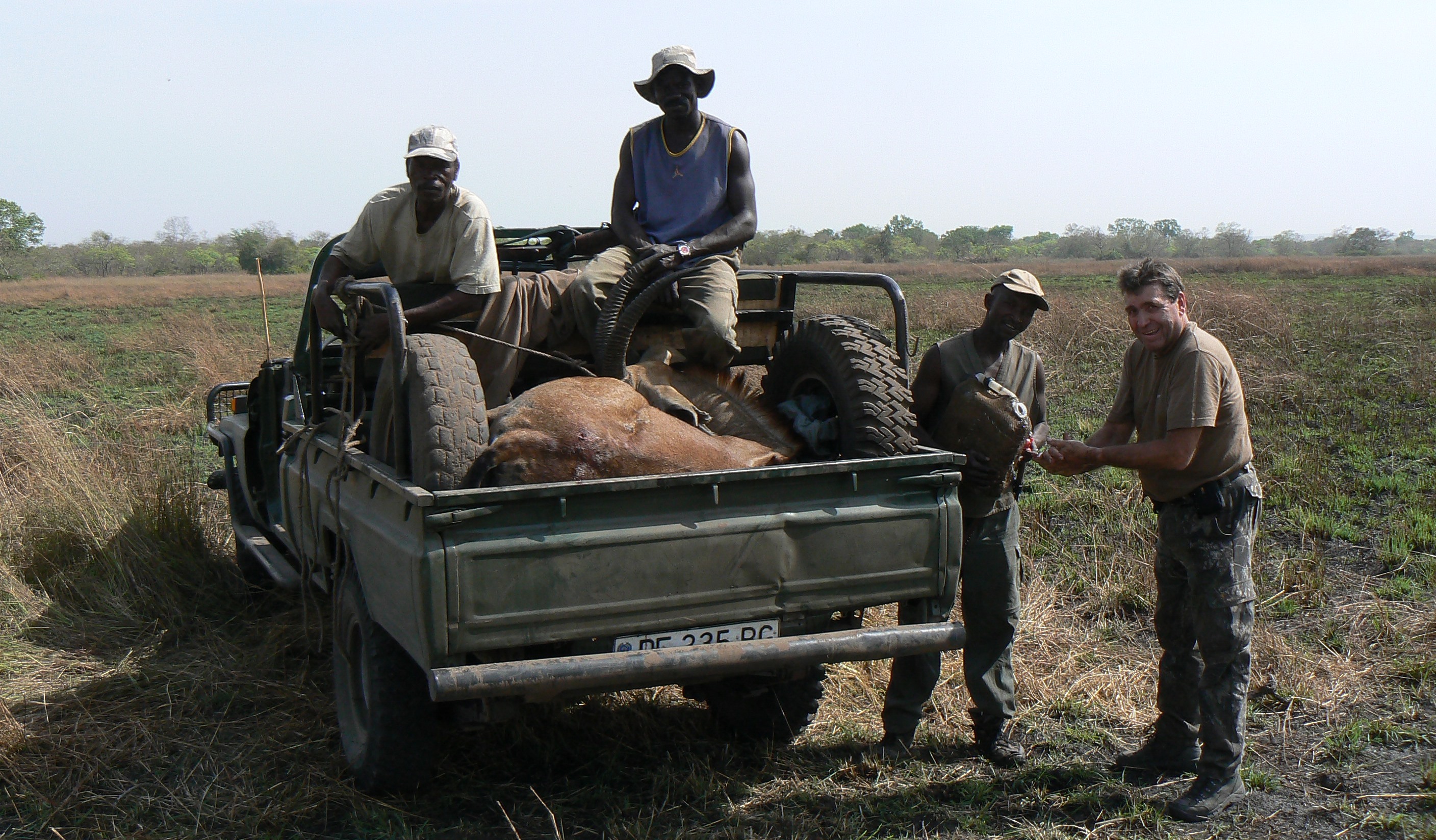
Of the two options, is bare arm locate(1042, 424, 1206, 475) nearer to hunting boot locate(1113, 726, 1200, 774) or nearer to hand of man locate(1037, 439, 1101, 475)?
hand of man locate(1037, 439, 1101, 475)

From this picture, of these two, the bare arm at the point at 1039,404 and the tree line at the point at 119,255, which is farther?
the tree line at the point at 119,255

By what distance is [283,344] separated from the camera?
20328mm

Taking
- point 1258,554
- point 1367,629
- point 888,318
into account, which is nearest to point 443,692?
point 1367,629

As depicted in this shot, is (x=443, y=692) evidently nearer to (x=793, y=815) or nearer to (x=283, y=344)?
(x=793, y=815)

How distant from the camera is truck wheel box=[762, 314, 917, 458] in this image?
3889mm

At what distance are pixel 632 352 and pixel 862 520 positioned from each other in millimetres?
1713

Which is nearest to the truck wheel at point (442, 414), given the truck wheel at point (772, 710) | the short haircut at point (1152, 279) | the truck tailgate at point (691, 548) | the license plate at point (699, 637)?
the truck tailgate at point (691, 548)

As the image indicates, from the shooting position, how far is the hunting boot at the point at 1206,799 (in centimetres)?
378

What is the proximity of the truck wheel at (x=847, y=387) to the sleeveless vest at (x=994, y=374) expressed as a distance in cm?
22

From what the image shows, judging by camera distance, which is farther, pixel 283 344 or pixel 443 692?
pixel 283 344

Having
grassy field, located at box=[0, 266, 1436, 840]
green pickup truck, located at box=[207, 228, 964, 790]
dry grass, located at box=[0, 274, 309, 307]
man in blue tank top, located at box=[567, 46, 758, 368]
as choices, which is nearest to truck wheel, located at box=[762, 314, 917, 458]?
green pickup truck, located at box=[207, 228, 964, 790]

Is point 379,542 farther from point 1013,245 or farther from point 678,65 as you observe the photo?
point 1013,245

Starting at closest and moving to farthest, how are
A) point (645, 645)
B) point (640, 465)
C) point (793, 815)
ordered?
point (645, 645), point (640, 465), point (793, 815)

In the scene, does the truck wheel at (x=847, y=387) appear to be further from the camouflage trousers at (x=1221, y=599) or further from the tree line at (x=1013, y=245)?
the tree line at (x=1013, y=245)
